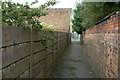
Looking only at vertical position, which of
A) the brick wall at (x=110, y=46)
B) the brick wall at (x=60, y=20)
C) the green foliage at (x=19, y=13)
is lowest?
the brick wall at (x=110, y=46)

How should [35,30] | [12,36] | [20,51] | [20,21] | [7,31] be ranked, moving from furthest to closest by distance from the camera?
[35,30] < [20,21] < [20,51] < [12,36] < [7,31]

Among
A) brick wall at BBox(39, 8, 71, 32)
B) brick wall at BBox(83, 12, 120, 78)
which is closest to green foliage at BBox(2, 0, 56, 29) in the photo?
brick wall at BBox(83, 12, 120, 78)

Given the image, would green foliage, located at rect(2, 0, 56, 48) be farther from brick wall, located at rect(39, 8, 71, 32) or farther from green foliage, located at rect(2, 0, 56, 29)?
brick wall, located at rect(39, 8, 71, 32)

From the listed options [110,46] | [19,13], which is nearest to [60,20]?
[110,46]

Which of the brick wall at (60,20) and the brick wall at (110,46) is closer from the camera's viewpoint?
the brick wall at (110,46)

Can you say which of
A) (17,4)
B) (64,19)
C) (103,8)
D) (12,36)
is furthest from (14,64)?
(64,19)

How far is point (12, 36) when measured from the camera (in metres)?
2.23

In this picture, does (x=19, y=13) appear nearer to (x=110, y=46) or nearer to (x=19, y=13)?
(x=19, y=13)

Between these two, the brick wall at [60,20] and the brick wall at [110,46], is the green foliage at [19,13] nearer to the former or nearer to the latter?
the brick wall at [110,46]

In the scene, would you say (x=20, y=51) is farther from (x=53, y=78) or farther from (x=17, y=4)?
(x=53, y=78)

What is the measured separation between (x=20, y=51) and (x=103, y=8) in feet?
19.2

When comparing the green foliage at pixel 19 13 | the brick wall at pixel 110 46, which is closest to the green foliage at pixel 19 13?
the green foliage at pixel 19 13

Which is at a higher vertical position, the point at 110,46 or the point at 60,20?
the point at 60,20

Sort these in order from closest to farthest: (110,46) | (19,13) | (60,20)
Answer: (19,13) → (110,46) → (60,20)
